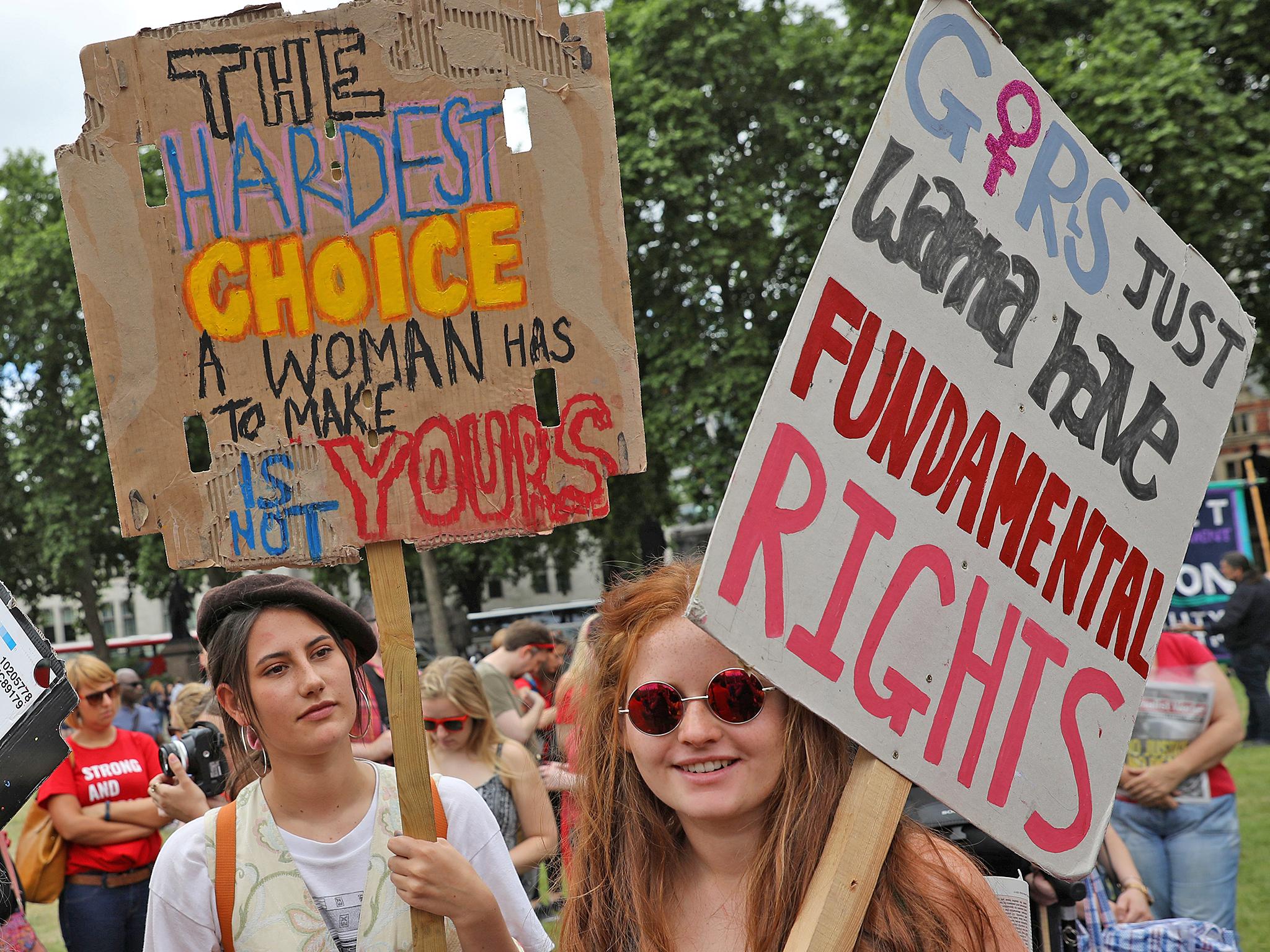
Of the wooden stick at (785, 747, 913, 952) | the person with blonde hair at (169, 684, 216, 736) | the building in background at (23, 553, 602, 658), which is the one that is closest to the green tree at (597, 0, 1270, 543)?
the building in background at (23, 553, 602, 658)

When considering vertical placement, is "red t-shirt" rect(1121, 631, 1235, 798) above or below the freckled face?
below

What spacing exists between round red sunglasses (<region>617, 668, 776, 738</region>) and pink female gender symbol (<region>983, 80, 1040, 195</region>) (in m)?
0.70

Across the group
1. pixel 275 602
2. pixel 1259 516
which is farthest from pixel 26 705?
pixel 1259 516

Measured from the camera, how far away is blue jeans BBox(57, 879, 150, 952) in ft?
15.8

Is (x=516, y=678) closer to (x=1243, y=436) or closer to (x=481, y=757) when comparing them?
(x=481, y=757)

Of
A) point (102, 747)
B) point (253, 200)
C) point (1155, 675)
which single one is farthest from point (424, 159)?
point (102, 747)

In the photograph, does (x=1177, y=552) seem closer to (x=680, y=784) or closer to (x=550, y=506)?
(x=680, y=784)

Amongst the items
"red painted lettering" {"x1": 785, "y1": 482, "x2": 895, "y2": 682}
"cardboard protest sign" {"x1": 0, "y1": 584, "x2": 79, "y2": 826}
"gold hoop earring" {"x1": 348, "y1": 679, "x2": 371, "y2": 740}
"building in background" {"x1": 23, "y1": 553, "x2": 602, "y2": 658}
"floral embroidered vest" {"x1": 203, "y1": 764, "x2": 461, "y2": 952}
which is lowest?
"building in background" {"x1": 23, "y1": 553, "x2": 602, "y2": 658}

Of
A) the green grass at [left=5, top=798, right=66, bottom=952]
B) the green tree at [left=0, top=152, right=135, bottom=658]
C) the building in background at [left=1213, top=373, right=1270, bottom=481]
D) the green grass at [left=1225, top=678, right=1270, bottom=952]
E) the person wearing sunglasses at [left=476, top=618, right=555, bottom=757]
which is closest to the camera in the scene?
the green grass at [left=1225, top=678, right=1270, bottom=952]

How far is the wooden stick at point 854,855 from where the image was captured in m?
1.44

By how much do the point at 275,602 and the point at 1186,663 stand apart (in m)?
3.28

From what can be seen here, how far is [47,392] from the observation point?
1075 inches

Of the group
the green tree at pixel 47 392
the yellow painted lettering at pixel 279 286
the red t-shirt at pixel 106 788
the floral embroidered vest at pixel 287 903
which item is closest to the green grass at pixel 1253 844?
the floral embroidered vest at pixel 287 903

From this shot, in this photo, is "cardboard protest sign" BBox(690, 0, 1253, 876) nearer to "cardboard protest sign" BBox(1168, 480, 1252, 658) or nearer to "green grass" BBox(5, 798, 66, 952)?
"green grass" BBox(5, 798, 66, 952)
